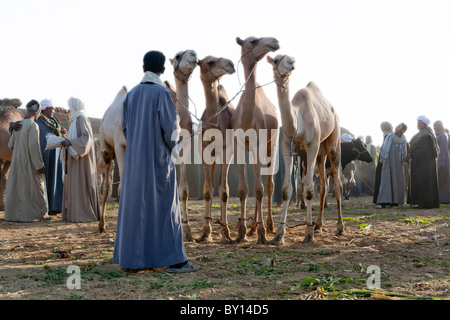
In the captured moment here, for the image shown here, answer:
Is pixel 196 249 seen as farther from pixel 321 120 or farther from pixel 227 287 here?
pixel 321 120

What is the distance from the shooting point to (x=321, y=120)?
7.49 meters

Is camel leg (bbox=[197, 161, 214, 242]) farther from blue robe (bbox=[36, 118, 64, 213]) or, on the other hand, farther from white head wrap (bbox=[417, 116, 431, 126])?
white head wrap (bbox=[417, 116, 431, 126])

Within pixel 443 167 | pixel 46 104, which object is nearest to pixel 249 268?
pixel 46 104

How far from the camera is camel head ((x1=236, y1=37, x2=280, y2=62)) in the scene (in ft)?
21.3

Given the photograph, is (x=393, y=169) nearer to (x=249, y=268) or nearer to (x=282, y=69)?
(x=282, y=69)

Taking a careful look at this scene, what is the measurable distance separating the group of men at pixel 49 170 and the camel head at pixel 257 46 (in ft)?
13.7

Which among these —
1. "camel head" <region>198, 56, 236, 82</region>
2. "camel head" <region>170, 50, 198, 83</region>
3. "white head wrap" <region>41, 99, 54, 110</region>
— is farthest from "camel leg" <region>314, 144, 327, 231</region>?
"white head wrap" <region>41, 99, 54, 110</region>

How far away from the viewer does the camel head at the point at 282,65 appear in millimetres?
6465

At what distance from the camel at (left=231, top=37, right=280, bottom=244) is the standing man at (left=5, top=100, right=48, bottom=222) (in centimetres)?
503

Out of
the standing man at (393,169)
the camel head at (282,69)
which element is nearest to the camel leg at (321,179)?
the camel head at (282,69)

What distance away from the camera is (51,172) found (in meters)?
10.4

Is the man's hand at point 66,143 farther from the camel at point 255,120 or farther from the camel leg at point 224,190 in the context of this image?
the camel at point 255,120

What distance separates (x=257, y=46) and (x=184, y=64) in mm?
1095

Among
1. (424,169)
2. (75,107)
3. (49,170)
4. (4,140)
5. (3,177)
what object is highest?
(75,107)
